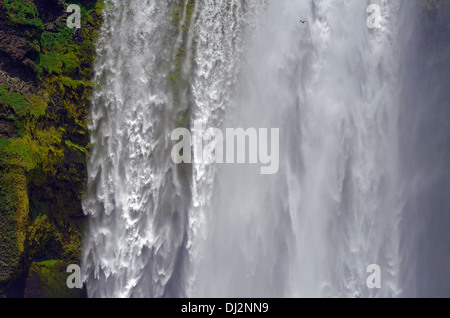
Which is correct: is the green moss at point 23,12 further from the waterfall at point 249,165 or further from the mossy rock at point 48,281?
the mossy rock at point 48,281

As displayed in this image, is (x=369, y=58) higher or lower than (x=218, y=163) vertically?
higher

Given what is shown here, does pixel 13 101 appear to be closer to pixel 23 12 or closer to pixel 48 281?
pixel 23 12

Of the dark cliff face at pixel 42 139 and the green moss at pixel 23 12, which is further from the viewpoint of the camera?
the green moss at pixel 23 12

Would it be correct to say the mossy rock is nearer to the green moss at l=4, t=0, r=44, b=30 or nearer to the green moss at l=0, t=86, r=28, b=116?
the green moss at l=0, t=86, r=28, b=116

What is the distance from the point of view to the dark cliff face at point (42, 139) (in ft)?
74.3

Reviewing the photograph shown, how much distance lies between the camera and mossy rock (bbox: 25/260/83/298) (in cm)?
2380

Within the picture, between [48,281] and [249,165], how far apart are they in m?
8.81

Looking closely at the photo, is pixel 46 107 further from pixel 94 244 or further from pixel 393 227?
pixel 393 227

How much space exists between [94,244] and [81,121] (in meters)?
4.72

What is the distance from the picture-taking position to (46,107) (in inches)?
944

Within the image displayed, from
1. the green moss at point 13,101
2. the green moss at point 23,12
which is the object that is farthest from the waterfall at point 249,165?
the green moss at point 13,101

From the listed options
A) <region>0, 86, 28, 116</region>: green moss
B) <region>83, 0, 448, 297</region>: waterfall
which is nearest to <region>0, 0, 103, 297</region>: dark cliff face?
<region>0, 86, 28, 116</region>: green moss

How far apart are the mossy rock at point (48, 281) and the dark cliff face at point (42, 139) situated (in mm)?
36

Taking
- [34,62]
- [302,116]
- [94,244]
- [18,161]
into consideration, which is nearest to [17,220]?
[18,161]
